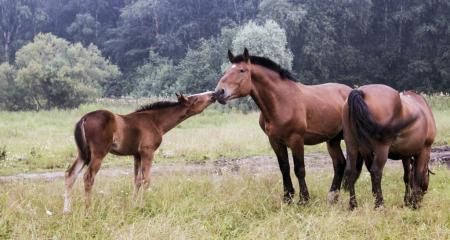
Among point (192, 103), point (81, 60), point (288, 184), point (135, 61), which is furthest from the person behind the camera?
point (135, 61)

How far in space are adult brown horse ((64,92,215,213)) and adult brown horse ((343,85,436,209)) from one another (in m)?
2.54

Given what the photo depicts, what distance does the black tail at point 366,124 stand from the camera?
5.34 m

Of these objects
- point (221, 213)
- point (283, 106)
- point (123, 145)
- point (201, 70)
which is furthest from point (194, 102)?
point (201, 70)

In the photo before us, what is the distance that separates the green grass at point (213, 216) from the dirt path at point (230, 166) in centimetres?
257

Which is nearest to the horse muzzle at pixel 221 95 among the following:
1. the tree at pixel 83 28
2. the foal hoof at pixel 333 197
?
the foal hoof at pixel 333 197

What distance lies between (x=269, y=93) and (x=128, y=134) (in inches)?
79.9

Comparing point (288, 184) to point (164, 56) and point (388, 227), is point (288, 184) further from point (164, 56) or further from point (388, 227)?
point (164, 56)

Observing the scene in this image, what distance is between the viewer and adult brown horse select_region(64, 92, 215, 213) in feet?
19.8

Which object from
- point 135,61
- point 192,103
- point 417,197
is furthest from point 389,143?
point 135,61

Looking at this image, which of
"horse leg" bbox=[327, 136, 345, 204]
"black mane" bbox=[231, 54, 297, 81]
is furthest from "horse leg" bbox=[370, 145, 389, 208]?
"black mane" bbox=[231, 54, 297, 81]

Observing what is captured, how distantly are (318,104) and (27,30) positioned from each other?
63.9 m

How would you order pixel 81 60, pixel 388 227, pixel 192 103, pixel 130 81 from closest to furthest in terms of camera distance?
pixel 388 227
pixel 192 103
pixel 81 60
pixel 130 81

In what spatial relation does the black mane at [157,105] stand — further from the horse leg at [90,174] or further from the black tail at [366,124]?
the black tail at [366,124]

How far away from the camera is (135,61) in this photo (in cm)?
6000
